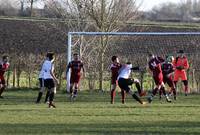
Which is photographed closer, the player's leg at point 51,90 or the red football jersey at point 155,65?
the player's leg at point 51,90

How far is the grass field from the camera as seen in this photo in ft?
48.7

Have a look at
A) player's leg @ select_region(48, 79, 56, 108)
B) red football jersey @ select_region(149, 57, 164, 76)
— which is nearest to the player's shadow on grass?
player's leg @ select_region(48, 79, 56, 108)

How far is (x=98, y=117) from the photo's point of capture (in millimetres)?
17609

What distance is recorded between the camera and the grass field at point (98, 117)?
1484 centimetres

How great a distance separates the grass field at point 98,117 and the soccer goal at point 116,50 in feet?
15.8

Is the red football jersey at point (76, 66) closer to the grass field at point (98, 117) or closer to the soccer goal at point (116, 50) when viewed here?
the grass field at point (98, 117)

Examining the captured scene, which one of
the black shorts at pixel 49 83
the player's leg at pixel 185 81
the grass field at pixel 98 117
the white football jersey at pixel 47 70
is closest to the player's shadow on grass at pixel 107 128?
the grass field at pixel 98 117

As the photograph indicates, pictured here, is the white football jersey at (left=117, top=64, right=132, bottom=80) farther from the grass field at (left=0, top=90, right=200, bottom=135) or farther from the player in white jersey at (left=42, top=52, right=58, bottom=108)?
the player in white jersey at (left=42, top=52, right=58, bottom=108)

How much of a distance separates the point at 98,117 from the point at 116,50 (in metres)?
14.3

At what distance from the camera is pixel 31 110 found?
19.6 metres

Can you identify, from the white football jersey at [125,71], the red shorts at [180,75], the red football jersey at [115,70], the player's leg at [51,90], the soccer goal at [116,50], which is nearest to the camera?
the player's leg at [51,90]

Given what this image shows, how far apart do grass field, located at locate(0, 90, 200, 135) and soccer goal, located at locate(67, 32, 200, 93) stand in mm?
4824

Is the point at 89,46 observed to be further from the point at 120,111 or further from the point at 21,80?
the point at 120,111

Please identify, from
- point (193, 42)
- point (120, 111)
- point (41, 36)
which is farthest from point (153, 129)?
point (41, 36)
